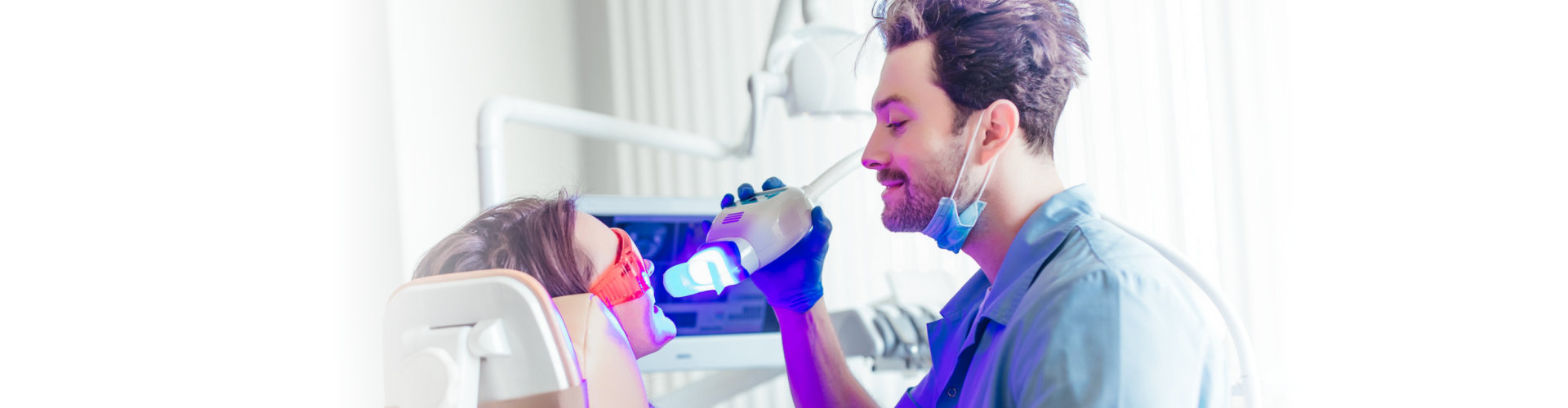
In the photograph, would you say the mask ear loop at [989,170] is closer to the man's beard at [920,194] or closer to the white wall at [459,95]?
the man's beard at [920,194]

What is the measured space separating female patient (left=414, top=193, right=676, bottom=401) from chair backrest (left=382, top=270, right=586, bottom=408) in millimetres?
181

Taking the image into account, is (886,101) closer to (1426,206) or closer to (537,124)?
(537,124)

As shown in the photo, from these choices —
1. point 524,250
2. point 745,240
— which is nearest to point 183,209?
point 524,250

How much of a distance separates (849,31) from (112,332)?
1219 mm

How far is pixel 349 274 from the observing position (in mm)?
1174

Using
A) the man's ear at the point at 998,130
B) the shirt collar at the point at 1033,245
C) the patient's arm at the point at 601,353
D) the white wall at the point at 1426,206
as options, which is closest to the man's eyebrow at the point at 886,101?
the man's ear at the point at 998,130

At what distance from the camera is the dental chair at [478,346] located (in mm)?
599

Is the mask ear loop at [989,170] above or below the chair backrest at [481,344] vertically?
above

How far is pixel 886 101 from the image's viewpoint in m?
1.10

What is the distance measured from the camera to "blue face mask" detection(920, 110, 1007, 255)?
1042mm

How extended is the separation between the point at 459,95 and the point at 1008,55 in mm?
1202

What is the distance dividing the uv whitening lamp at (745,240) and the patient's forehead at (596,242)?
63 millimetres

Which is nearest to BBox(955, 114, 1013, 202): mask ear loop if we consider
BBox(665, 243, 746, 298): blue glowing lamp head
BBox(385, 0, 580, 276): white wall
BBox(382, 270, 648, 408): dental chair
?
BBox(665, 243, 746, 298): blue glowing lamp head

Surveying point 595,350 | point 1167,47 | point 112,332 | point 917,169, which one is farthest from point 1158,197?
point 112,332
